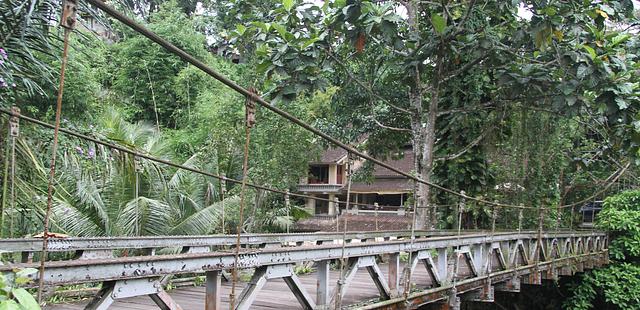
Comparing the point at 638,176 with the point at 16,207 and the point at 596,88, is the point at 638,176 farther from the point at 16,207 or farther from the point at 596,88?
the point at 16,207

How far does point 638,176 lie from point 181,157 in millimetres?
10152

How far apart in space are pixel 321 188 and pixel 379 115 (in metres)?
10.9

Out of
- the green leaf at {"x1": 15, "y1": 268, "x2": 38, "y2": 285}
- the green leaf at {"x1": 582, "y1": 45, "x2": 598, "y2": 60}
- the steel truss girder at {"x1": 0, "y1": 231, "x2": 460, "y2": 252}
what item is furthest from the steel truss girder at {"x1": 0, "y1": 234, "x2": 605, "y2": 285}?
the green leaf at {"x1": 582, "y1": 45, "x2": 598, "y2": 60}

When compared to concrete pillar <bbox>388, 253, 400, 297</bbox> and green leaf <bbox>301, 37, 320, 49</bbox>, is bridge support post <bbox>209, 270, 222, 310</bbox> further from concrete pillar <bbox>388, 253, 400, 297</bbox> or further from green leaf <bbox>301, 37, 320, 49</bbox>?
green leaf <bbox>301, 37, 320, 49</bbox>

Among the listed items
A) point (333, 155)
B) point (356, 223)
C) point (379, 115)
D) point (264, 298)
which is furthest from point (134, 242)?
point (333, 155)

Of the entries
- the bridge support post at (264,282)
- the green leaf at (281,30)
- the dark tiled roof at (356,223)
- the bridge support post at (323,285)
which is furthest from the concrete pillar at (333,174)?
the bridge support post at (264,282)

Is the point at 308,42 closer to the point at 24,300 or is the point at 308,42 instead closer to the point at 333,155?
the point at 24,300

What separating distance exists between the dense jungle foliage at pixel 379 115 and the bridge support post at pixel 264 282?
116cm

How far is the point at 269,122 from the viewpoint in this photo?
11.4m

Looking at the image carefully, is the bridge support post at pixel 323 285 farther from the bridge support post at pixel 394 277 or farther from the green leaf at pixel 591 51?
the green leaf at pixel 591 51

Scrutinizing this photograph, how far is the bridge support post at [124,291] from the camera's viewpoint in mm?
1978

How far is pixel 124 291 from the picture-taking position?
6.72 ft

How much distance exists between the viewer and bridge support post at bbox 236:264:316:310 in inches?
103

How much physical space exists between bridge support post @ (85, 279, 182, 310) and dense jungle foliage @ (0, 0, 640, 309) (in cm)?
76
